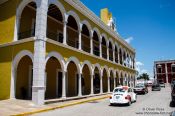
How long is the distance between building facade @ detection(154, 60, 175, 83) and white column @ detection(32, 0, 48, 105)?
63.1m

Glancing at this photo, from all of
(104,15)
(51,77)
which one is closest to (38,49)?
(51,77)

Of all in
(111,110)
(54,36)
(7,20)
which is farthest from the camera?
(54,36)

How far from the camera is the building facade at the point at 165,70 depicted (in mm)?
68875

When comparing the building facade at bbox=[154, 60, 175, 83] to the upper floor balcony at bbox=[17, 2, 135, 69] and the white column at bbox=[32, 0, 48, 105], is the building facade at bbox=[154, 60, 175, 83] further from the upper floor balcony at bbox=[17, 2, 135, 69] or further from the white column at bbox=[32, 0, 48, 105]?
the white column at bbox=[32, 0, 48, 105]

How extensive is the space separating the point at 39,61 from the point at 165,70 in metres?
64.4

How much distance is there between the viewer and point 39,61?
14.3m

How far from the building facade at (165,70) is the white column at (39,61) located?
6309 cm

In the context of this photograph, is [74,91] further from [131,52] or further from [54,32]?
[131,52]

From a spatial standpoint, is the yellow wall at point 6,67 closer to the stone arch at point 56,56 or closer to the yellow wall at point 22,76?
the yellow wall at point 22,76

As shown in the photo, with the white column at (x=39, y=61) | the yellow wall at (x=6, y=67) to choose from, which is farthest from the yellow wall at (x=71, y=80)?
the white column at (x=39, y=61)

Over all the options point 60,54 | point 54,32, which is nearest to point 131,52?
point 54,32

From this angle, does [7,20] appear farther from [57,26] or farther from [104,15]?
[104,15]

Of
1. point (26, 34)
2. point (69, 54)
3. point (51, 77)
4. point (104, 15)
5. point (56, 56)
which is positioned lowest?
point (51, 77)

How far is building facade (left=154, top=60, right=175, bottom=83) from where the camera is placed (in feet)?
226
